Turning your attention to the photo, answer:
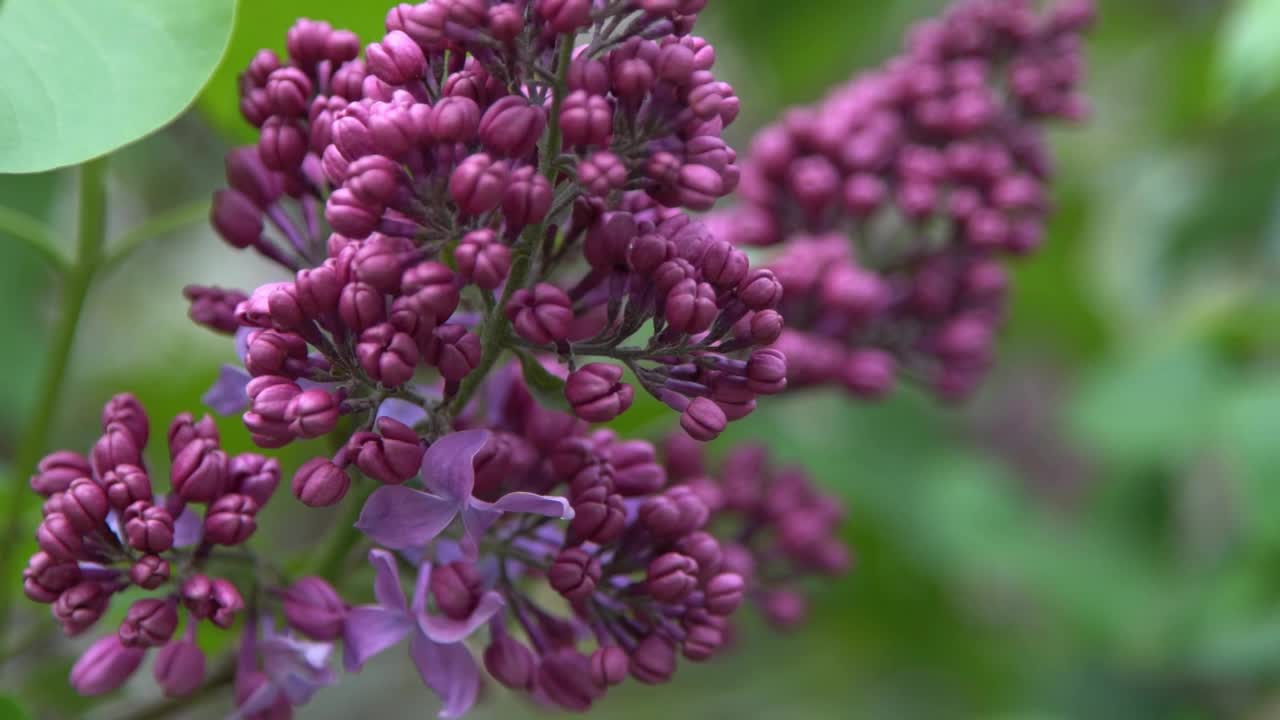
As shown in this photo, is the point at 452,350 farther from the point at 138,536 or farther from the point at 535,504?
the point at 138,536

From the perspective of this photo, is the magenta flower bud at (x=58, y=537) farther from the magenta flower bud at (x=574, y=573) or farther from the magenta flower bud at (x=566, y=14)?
the magenta flower bud at (x=566, y=14)

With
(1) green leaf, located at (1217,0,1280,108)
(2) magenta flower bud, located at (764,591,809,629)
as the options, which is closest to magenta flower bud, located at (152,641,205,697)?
(2) magenta flower bud, located at (764,591,809,629)

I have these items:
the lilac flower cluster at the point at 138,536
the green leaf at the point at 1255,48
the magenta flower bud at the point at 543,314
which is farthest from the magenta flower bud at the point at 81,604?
the green leaf at the point at 1255,48

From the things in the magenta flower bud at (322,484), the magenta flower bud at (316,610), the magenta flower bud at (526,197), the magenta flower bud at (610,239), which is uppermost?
the magenta flower bud at (610,239)

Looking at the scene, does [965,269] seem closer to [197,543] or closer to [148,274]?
[197,543]

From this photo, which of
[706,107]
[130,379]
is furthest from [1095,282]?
[706,107]

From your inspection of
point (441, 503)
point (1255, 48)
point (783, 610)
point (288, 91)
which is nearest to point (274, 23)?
point (288, 91)

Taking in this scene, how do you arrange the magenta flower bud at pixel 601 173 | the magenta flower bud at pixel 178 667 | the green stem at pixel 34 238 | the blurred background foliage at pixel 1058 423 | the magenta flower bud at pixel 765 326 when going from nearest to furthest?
the magenta flower bud at pixel 601 173 → the magenta flower bud at pixel 765 326 → the magenta flower bud at pixel 178 667 → the green stem at pixel 34 238 → the blurred background foliage at pixel 1058 423
